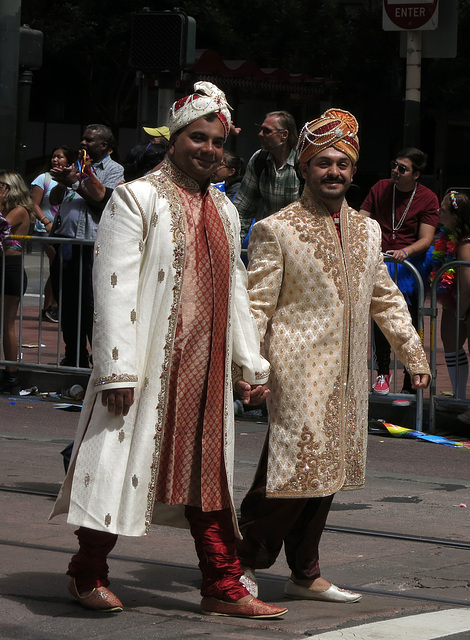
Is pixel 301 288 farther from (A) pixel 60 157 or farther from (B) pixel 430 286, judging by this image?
(A) pixel 60 157

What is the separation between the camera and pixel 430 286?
29.8 ft

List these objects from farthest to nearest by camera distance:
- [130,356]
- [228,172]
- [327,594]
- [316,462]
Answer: [228,172], [327,594], [316,462], [130,356]

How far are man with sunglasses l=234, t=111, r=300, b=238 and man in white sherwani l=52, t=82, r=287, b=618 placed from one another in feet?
15.2

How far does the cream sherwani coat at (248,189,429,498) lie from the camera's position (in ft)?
16.0

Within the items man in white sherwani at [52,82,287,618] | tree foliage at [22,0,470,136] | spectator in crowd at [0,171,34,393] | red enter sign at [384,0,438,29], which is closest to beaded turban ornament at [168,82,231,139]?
man in white sherwani at [52,82,287,618]

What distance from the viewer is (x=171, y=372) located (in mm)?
4602

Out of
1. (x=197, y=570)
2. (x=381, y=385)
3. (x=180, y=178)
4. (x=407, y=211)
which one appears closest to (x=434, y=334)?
(x=381, y=385)

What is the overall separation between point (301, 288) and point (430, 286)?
427cm

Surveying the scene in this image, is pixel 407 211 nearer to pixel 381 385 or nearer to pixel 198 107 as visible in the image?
pixel 381 385

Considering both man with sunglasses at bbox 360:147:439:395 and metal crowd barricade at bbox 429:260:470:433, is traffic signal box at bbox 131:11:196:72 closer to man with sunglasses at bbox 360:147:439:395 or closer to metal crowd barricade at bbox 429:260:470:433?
man with sunglasses at bbox 360:147:439:395

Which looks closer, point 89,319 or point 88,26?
point 89,319

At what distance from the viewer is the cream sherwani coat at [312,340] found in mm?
4871

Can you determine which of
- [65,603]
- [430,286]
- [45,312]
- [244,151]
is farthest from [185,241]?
[244,151]

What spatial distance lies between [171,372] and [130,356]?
0.19m
